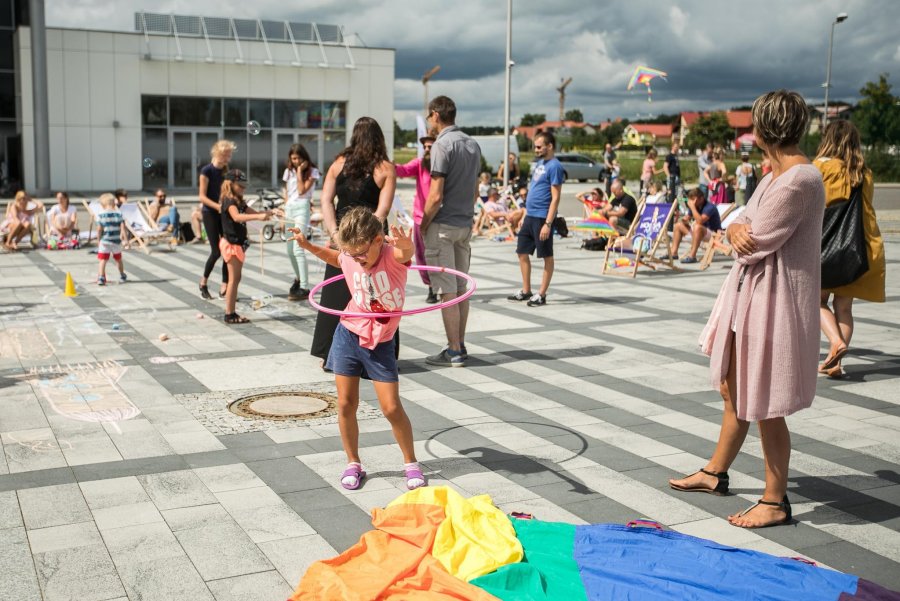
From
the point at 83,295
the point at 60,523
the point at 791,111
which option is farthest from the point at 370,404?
the point at 83,295

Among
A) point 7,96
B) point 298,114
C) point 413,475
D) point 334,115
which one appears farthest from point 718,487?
point 7,96

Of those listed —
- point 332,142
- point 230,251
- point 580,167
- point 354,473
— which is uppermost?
point 332,142

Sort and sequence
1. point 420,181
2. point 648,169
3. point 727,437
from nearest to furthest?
point 727,437 → point 420,181 → point 648,169

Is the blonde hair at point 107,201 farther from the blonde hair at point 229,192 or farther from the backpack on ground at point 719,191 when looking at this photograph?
the backpack on ground at point 719,191

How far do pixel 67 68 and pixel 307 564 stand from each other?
36686mm

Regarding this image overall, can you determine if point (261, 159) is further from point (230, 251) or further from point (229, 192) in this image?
point (230, 251)

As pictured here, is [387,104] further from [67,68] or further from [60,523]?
[60,523]

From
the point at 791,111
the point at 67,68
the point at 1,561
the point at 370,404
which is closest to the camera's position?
the point at 1,561

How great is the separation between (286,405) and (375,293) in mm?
2076

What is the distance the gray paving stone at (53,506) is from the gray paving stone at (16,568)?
12cm

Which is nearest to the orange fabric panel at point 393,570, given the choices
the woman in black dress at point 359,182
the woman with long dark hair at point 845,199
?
the woman in black dress at point 359,182

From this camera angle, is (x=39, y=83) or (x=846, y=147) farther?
(x=39, y=83)

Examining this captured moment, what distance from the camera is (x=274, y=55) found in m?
39.6

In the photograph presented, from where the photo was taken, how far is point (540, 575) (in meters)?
3.55
